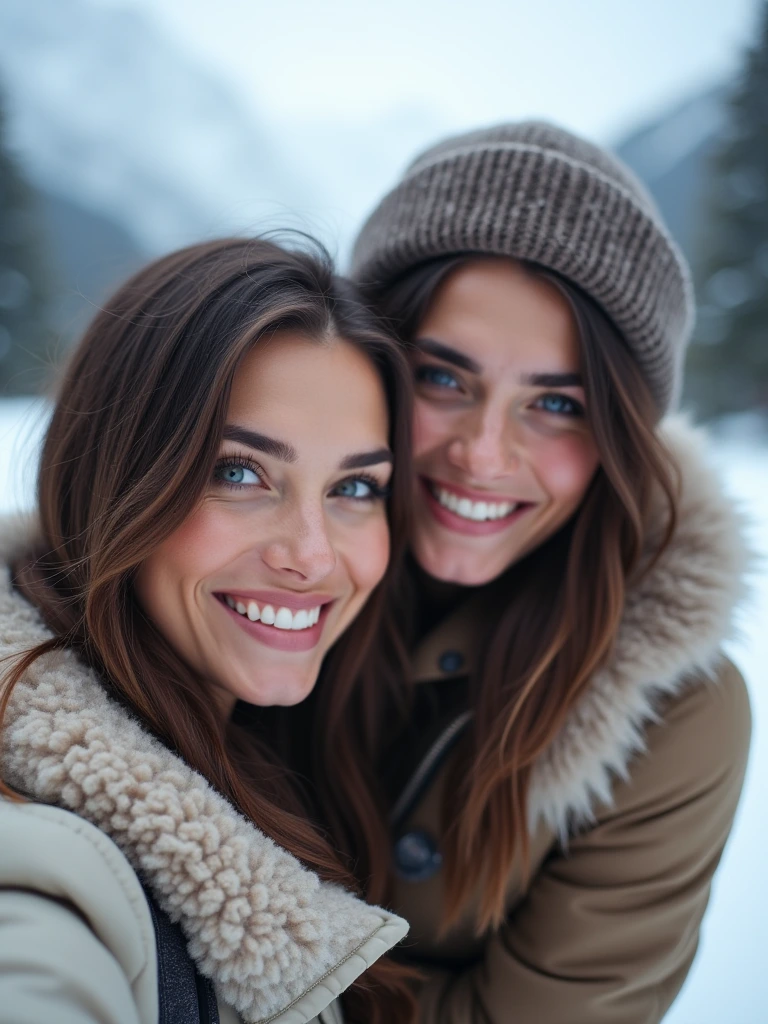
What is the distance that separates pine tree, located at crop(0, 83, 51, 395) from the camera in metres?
9.50

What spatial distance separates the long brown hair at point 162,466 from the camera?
119 centimetres

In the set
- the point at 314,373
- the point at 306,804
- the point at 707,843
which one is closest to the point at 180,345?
the point at 314,373

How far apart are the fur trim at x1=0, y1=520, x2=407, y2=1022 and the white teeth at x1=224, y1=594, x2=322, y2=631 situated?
0.94 feet

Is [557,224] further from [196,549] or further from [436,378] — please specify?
[196,549]

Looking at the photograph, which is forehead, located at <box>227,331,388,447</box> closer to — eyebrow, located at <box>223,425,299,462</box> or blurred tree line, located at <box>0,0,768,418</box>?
eyebrow, located at <box>223,425,299,462</box>

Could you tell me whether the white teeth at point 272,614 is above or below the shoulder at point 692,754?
above

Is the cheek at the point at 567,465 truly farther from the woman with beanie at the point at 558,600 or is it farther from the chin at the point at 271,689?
the chin at the point at 271,689

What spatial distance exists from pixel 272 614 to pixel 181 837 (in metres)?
0.45

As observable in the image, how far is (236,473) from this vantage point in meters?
1.28

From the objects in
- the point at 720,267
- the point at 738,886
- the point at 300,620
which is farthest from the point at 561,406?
the point at 720,267

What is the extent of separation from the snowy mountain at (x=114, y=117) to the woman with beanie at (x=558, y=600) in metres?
10.6

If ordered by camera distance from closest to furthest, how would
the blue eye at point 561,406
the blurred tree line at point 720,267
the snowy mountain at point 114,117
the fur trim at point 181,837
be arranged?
the fur trim at point 181,837, the blue eye at point 561,406, the blurred tree line at point 720,267, the snowy mountain at point 114,117

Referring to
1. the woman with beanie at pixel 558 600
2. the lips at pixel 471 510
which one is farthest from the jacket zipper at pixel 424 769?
the lips at pixel 471 510

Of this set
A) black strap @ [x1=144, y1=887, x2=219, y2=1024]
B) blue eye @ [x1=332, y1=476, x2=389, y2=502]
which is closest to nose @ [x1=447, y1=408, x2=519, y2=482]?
blue eye @ [x1=332, y1=476, x2=389, y2=502]
